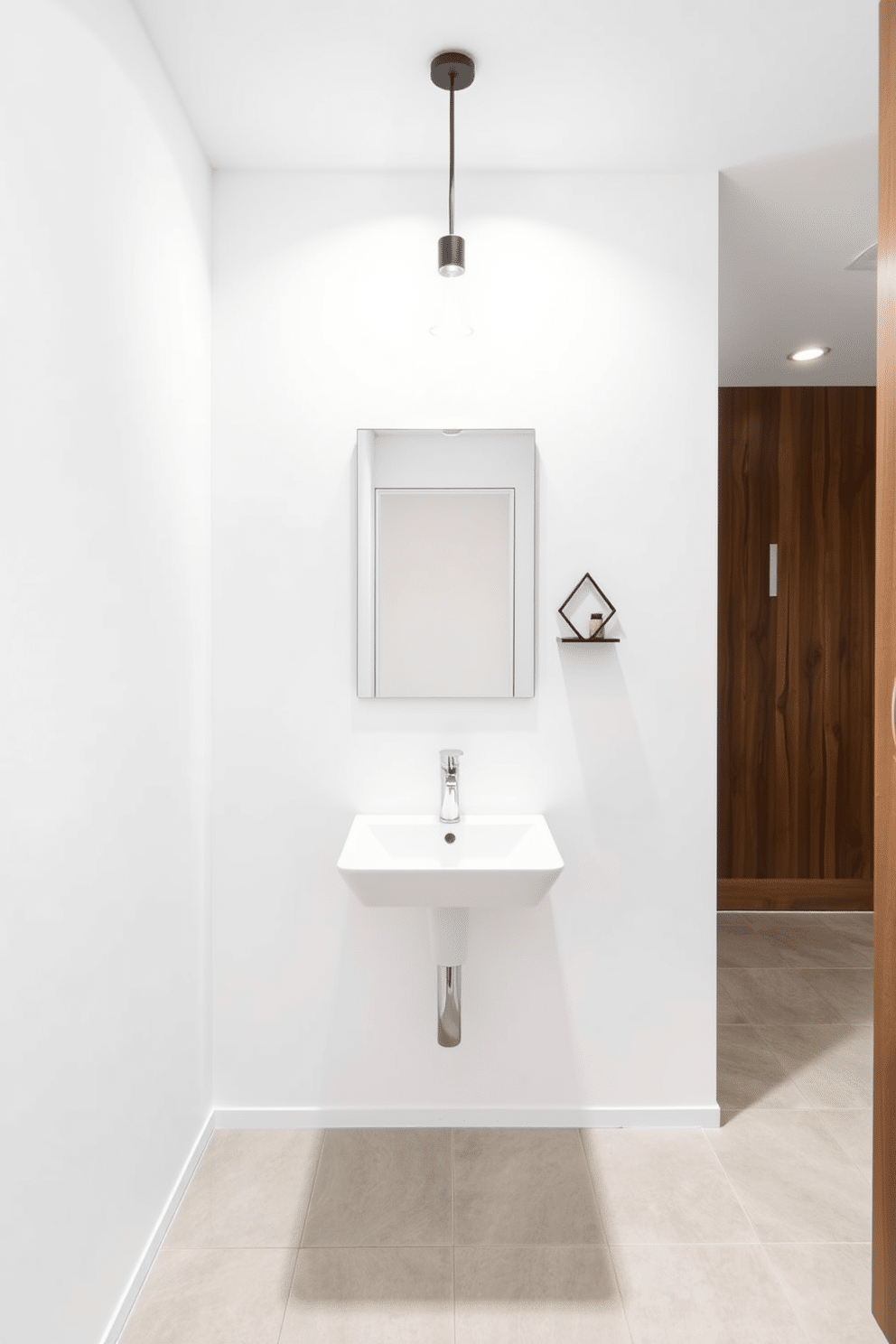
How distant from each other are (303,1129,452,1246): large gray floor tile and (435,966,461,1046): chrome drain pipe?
297 millimetres

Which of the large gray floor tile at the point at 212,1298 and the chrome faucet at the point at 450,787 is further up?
the chrome faucet at the point at 450,787

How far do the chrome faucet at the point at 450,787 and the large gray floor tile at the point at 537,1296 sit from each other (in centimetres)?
94

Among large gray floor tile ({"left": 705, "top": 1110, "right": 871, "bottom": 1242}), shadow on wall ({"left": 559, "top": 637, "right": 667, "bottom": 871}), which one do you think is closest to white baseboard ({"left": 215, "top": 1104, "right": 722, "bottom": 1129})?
large gray floor tile ({"left": 705, "top": 1110, "right": 871, "bottom": 1242})

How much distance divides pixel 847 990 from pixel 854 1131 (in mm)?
1038

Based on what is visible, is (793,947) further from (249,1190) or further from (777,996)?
(249,1190)

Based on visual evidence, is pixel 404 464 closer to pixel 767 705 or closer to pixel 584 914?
pixel 584 914

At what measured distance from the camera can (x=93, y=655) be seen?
4.68 ft

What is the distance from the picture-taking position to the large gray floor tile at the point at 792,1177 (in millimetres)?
1809

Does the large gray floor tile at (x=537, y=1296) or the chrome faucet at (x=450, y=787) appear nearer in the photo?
the large gray floor tile at (x=537, y=1296)

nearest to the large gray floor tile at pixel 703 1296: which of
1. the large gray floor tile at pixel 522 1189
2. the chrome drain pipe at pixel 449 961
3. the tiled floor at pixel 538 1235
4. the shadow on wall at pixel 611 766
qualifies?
the tiled floor at pixel 538 1235

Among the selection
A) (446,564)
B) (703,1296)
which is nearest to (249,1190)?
(703,1296)

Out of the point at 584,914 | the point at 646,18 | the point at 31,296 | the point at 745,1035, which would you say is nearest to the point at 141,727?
the point at 31,296

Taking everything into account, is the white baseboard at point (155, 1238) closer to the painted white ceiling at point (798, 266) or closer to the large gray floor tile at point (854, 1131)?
the large gray floor tile at point (854, 1131)

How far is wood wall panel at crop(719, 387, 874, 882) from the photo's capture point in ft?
12.9
